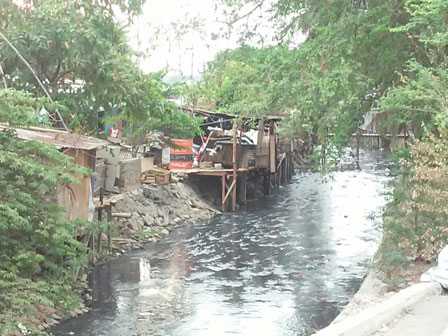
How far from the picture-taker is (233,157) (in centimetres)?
2758

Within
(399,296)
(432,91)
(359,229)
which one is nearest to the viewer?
(399,296)

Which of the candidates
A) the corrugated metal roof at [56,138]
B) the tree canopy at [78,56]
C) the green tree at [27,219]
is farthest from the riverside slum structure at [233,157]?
the green tree at [27,219]

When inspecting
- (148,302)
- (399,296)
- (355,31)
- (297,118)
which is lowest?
(148,302)

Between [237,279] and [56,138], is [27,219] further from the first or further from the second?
[237,279]

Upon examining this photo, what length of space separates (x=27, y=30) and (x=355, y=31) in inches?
279

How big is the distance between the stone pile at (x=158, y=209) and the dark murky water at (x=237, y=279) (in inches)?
30.5

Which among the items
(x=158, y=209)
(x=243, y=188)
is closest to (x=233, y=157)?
(x=243, y=188)

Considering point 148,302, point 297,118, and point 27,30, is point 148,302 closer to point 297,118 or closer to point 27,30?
point 297,118

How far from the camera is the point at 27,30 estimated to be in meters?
13.8

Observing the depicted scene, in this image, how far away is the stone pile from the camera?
67.5ft

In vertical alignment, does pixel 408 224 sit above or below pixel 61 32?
below

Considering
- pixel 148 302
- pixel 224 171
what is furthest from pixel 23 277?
pixel 224 171

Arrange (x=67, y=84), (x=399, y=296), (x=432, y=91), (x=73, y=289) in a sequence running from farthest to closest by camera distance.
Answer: (x=67, y=84) → (x=73, y=289) → (x=432, y=91) → (x=399, y=296)

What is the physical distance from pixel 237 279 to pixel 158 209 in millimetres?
8362
